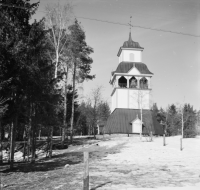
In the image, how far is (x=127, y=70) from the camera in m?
38.2

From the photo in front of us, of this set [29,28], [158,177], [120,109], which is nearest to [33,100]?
[29,28]

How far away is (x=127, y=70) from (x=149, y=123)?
28.0 feet

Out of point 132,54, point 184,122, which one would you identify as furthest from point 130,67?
point 184,122

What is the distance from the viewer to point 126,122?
1379 inches

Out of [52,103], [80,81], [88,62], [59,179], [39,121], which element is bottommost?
[59,179]

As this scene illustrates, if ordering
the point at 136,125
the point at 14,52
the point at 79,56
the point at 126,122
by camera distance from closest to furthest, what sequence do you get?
the point at 14,52
the point at 79,56
the point at 136,125
the point at 126,122

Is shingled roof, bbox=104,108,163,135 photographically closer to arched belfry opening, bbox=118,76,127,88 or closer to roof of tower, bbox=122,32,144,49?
arched belfry opening, bbox=118,76,127,88

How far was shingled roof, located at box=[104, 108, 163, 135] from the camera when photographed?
34406 mm

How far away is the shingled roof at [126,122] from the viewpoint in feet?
113

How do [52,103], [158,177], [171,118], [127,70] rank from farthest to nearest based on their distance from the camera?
1. [171,118]
2. [127,70]
3. [52,103]
4. [158,177]

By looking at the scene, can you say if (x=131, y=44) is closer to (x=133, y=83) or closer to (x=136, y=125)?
(x=133, y=83)

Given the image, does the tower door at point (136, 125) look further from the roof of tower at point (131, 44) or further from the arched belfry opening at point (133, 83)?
the roof of tower at point (131, 44)

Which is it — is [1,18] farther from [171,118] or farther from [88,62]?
[171,118]

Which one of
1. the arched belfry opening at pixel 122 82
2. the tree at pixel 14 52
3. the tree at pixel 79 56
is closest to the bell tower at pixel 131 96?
the arched belfry opening at pixel 122 82
